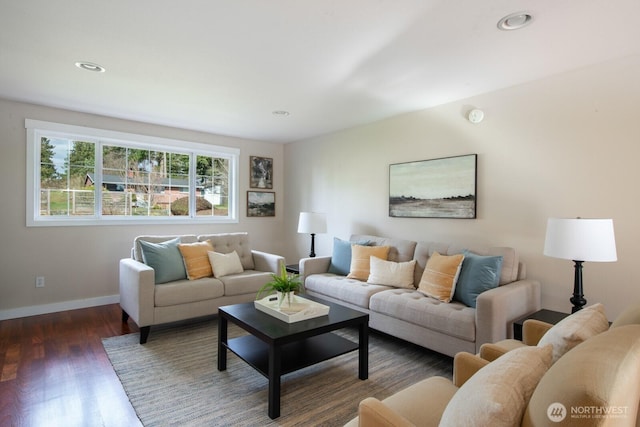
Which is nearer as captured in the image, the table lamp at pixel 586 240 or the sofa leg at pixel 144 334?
the table lamp at pixel 586 240

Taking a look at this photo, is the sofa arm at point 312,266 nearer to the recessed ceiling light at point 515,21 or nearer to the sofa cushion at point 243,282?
the sofa cushion at point 243,282

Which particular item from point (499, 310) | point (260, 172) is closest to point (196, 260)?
point (260, 172)

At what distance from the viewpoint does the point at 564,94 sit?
2787 mm

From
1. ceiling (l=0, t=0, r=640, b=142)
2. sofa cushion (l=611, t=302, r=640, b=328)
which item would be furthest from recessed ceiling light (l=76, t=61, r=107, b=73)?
sofa cushion (l=611, t=302, r=640, b=328)

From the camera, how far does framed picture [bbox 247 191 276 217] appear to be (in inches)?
217

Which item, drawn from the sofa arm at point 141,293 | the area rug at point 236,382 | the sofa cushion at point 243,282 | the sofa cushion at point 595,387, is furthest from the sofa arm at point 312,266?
the sofa cushion at point 595,387

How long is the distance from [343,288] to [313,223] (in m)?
1.38

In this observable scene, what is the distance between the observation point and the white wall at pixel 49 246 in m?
3.67

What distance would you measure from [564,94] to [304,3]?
7.43 ft

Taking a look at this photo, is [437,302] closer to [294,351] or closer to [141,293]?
[294,351]

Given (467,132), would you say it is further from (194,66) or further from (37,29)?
(37,29)

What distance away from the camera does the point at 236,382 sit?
241 centimetres

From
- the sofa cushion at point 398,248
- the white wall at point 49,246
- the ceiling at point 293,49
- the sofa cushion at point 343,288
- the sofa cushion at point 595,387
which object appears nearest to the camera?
the sofa cushion at point 595,387

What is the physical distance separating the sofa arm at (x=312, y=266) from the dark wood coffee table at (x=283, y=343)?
1.15m
